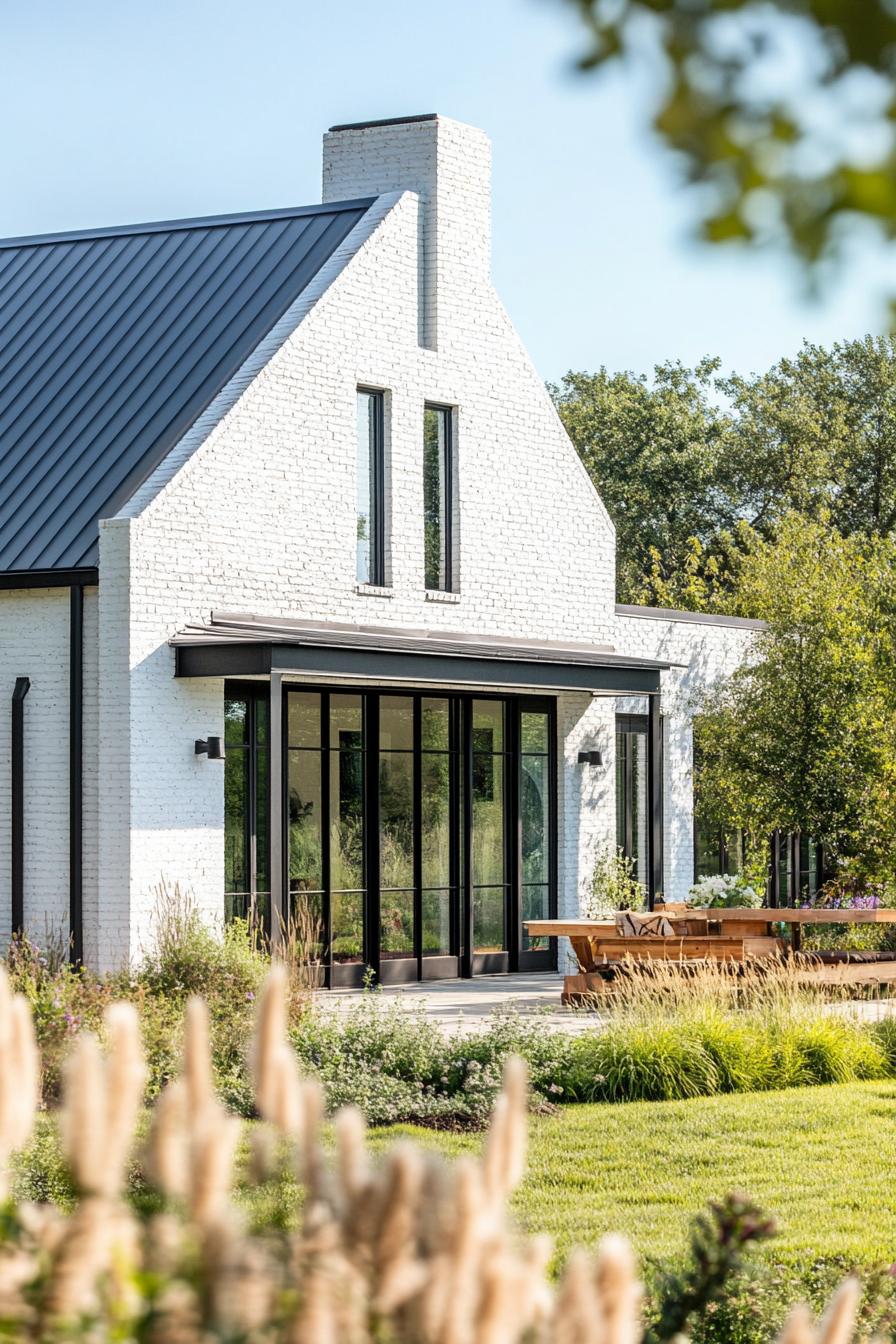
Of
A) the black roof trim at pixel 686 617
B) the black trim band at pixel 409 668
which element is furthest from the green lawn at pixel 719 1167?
the black roof trim at pixel 686 617

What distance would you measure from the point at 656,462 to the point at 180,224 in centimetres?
2618

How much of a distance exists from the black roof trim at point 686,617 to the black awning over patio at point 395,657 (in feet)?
5.96

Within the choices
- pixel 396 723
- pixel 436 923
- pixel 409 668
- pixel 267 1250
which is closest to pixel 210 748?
pixel 409 668

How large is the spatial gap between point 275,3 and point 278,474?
15.7 metres

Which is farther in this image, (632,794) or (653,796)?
(632,794)

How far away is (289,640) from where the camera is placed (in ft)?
54.4

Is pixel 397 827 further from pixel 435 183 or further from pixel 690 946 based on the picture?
pixel 435 183

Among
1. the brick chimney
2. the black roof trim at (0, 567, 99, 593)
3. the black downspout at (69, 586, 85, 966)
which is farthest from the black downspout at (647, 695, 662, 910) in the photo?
the black roof trim at (0, 567, 99, 593)

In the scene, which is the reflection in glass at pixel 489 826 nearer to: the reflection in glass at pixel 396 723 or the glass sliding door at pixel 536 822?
the glass sliding door at pixel 536 822

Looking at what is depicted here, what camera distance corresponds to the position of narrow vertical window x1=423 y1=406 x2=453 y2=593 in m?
20.5

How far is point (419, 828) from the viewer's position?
67.1 ft

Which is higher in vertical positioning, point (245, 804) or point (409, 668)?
point (409, 668)

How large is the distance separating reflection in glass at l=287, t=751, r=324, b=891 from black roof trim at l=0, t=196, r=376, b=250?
19.6 feet

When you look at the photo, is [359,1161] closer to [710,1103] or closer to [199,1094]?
[199,1094]
